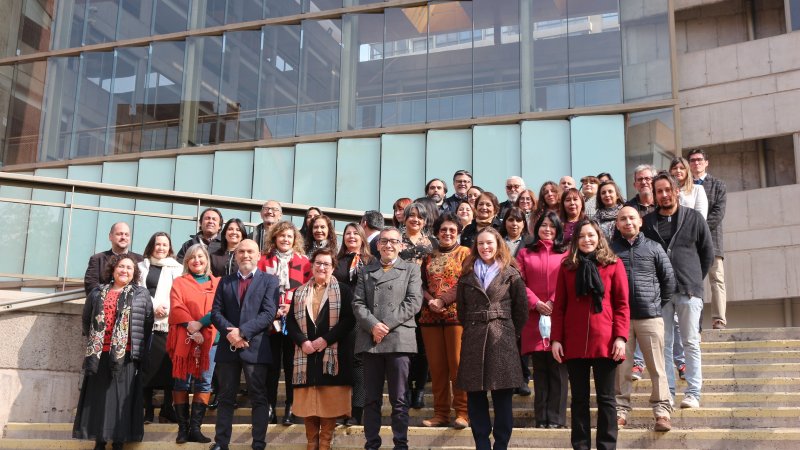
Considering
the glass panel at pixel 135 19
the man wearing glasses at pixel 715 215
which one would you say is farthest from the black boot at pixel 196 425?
the glass panel at pixel 135 19

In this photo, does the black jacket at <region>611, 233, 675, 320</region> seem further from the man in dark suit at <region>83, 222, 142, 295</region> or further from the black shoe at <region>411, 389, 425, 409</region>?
the man in dark suit at <region>83, 222, 142, 295</region>

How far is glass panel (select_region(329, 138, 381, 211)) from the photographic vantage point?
70.9 feet

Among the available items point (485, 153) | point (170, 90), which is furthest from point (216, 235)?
point (170, 90)

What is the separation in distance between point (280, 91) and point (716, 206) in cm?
1543

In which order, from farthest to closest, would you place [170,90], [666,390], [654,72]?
[170,90] → [654,72] → [666,390]

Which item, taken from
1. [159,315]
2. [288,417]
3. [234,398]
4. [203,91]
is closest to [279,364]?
[288,417]

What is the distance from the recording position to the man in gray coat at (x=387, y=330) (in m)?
6.69

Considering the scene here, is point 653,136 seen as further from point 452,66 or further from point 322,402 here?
point 322,402

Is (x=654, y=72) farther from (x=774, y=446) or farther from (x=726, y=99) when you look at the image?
(x=774, y=446)

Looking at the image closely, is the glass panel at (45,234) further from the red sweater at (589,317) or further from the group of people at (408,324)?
the red sweater at (589,317)

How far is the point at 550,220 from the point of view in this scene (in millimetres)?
7609

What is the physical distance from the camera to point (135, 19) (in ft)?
83.2

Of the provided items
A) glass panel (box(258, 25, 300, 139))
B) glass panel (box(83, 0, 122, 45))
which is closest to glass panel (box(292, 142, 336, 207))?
glass panel (box(258, 25, 300, 139))

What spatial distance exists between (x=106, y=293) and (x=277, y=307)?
1.57 m
